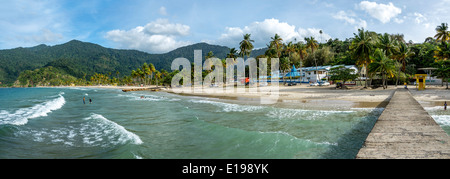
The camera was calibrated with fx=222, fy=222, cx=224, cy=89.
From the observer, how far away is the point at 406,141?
8.68 m

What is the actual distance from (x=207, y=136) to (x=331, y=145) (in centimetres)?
717

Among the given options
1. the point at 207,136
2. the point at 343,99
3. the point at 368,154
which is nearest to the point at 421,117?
the point at 368,154

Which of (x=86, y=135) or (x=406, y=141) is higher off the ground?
(x=406, y=141)

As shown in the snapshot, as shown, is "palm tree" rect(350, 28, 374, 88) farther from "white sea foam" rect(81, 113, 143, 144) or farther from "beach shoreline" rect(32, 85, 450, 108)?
"white sea foam" rect(81, 113, 143, 144)

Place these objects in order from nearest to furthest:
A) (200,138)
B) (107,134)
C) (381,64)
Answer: (200,138), (107,134), (381,64)

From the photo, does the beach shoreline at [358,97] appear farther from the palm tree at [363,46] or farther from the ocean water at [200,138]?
the ocean water at [200,138]

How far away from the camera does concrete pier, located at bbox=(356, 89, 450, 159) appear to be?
724 cm

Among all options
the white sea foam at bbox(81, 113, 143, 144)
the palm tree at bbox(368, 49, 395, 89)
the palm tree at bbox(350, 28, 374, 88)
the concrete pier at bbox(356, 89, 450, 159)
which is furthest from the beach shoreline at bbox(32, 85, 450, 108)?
the white sea foam at bbox(81, 113, 143, 144)

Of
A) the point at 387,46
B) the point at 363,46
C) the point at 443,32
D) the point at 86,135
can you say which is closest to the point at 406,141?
the point at 86,135

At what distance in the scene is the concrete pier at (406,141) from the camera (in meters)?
7.24

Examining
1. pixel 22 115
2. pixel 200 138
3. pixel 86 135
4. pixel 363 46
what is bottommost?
pixel 22 115

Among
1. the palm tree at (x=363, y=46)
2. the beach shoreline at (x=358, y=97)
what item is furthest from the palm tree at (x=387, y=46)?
the beach shoreline at (x=358, y=97)

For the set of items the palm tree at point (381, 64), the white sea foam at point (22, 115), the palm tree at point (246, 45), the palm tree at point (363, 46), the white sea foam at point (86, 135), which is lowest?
the white sea foam at point (22, 115)

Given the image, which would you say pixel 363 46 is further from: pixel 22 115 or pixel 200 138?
pixel 22 115
